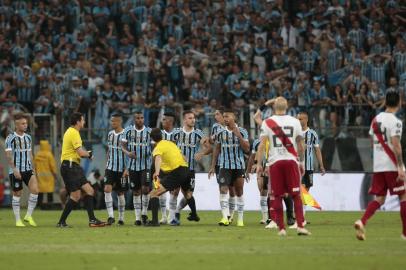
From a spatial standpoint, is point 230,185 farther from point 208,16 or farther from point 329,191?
point 208,16

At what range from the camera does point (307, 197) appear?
22.5 m

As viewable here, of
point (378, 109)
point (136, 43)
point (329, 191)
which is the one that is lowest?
point (329, 191)

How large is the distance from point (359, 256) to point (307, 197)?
8.97 metres

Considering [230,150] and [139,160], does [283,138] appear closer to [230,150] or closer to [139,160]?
[230,150]

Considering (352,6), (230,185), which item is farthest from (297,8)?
(230,185)

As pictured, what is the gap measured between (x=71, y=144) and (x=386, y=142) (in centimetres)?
784

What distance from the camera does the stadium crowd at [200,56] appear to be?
31938 mm

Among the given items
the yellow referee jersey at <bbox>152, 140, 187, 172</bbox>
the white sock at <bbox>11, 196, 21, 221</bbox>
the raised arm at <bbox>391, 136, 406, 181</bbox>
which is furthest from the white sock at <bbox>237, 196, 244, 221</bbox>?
the raised arm at <bbox>391, 136, 406, 181</bbox>

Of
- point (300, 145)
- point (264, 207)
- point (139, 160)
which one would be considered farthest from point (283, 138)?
point (139, 160)

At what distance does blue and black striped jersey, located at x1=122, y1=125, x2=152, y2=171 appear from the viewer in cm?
2331

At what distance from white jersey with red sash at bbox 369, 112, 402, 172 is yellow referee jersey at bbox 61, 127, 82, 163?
7.49 m

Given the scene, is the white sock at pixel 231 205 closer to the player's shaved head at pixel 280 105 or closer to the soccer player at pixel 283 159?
the soccer player at pixel 283 159

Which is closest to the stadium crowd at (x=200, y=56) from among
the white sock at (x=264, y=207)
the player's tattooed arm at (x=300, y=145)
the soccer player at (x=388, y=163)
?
the white sock at (x=264, y=207)

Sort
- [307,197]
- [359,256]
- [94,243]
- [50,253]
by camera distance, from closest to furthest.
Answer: [359,256] < [50,253] < [94,243] < [307,197]
